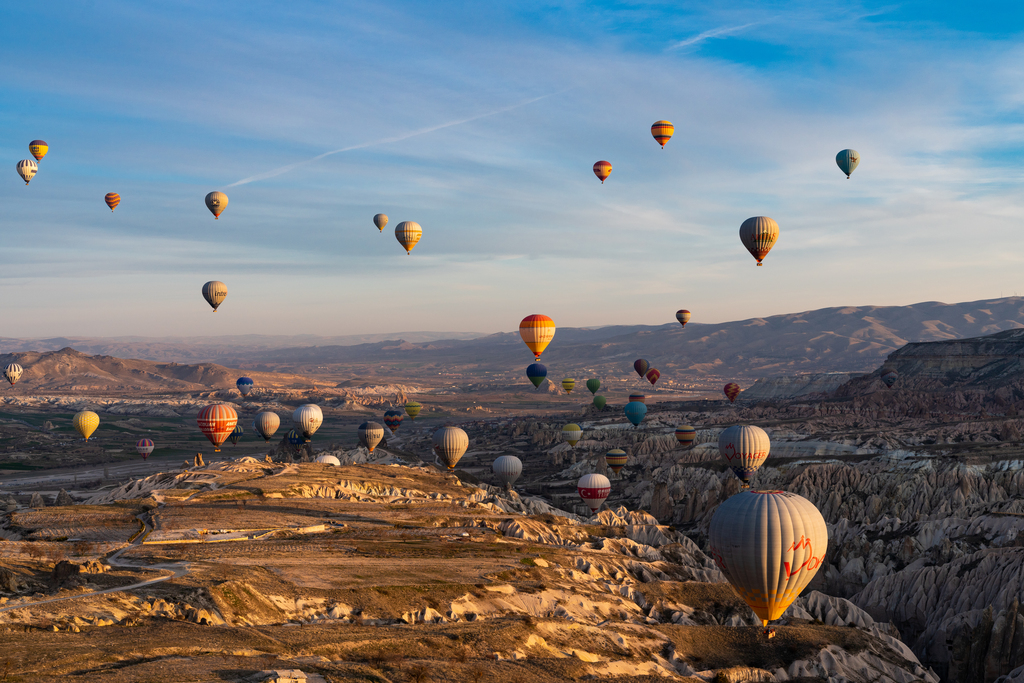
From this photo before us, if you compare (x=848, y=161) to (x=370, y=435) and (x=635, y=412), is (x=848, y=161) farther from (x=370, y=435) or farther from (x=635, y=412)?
(x=370, y=435)

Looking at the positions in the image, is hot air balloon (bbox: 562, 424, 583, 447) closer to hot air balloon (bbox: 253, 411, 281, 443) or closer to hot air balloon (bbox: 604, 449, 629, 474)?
hot air balloon (bbox: 604, 449, 629, 474)

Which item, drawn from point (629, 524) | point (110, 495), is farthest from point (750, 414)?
point (110, 495)

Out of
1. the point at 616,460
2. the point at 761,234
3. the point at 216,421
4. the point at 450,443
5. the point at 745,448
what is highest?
the point at 761,234

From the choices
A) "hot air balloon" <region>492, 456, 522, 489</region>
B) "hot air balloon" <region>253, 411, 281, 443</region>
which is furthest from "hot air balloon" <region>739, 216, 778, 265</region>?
"hot air balloon" <region>253, 411, 281, 443</region>

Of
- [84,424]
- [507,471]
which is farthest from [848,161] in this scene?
[84,424]

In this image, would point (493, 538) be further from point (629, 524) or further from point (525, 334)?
point (525, 334)

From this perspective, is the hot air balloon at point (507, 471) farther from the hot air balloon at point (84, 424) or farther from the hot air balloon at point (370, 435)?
the hot air balloon at point (84, 424)
